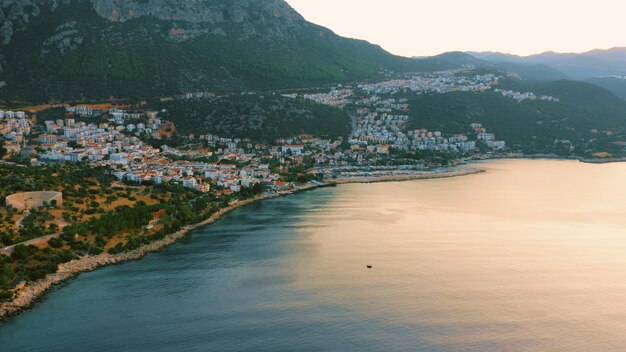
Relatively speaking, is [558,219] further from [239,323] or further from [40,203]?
[40,203]

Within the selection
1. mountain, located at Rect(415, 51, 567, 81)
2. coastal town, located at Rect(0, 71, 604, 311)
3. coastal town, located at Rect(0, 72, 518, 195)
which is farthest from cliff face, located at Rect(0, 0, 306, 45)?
mountain, located at Rect(415, 51, 567, 81)

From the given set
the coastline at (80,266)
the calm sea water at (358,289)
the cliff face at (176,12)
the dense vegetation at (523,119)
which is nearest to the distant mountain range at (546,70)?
the dense vegetation at (523,119)

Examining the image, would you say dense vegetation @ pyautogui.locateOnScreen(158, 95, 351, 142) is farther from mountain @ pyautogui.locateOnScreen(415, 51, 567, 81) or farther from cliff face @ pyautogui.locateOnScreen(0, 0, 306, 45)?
mountain @ pyautogui.locateOnScreen(415, 51, 567, 81)

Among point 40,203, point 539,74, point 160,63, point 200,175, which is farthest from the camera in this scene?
point 539,74

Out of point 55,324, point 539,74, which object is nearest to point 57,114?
point 55,324

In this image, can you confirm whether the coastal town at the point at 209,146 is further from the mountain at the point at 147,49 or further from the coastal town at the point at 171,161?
the mountain at the point at 147,49

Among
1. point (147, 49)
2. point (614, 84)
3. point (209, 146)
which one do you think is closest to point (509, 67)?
point (614, 84)

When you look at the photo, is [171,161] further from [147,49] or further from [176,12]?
[176,12]
